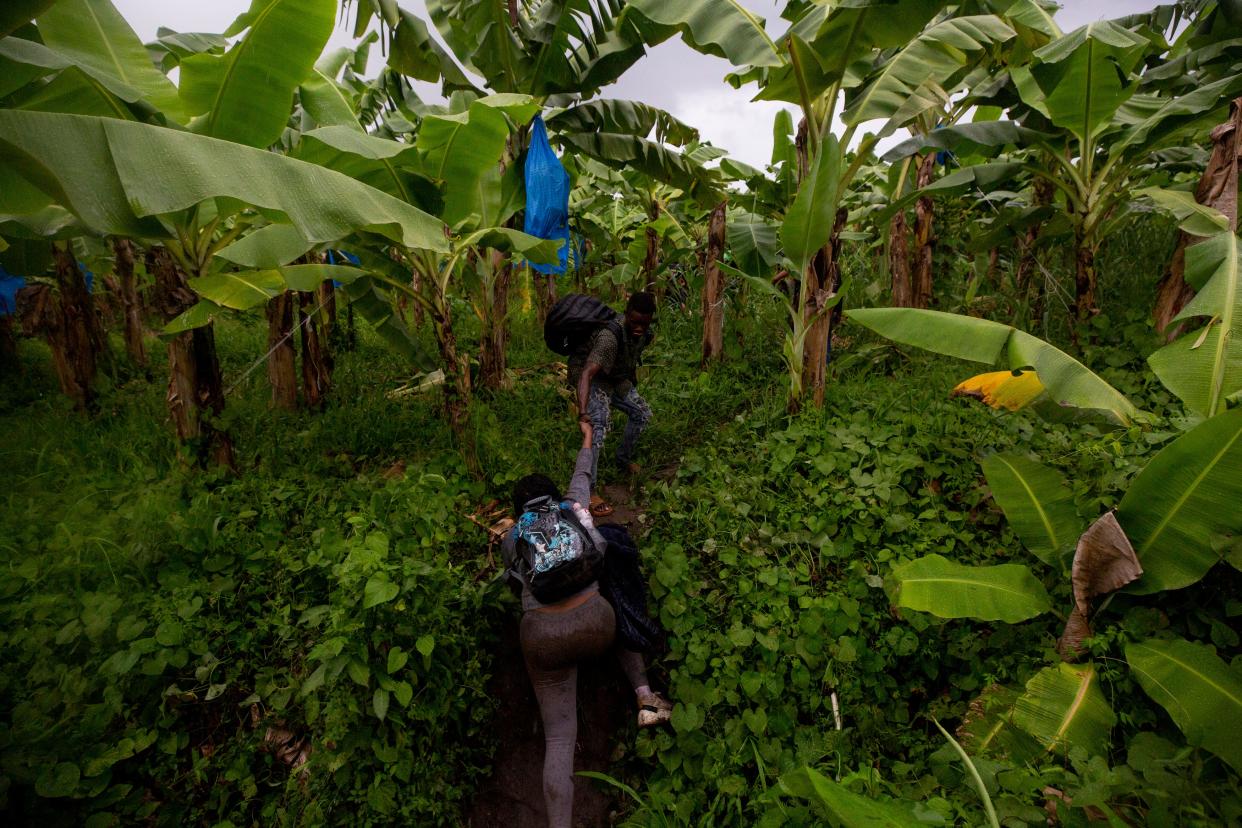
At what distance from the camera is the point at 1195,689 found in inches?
69.4

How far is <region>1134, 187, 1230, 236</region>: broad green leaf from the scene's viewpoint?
2984mm

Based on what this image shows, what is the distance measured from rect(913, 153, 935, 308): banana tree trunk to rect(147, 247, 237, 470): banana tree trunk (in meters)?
5.41

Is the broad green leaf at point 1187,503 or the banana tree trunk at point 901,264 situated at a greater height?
the banana tree trunk at point 901,264

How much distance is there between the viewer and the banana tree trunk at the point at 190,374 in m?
3.15

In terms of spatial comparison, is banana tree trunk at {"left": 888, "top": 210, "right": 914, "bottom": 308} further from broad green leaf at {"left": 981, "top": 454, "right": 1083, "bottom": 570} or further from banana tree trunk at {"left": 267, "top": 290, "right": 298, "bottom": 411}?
banana tree trunk at {"left": 267, "top": 290, "right": 298, "bottom": 411}

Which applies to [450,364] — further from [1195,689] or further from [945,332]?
[1195,689]

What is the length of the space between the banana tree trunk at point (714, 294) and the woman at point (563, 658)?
3463 mm

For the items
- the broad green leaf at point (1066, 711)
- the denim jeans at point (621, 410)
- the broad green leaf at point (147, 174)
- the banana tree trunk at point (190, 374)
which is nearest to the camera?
the broad green leaf at point (147, 174)

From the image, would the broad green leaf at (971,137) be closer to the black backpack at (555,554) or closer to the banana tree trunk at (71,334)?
the black backpack at (555,554)

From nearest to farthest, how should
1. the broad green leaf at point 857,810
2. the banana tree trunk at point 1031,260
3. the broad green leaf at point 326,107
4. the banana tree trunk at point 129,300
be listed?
1. the broad green leaf at point 857,810
2. the broad green leaf at point 326,107
3. the banana tree trunk at point 1031,260
4. the banana tree trunk at point 129,300

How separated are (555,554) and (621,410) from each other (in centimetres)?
205

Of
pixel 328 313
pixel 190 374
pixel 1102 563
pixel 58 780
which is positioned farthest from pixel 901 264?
pixel 58 780

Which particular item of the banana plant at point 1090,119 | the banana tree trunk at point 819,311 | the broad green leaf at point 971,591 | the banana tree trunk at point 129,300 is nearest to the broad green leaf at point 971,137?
the banana plant at point 1090,119

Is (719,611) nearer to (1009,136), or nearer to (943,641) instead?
(943,641)
